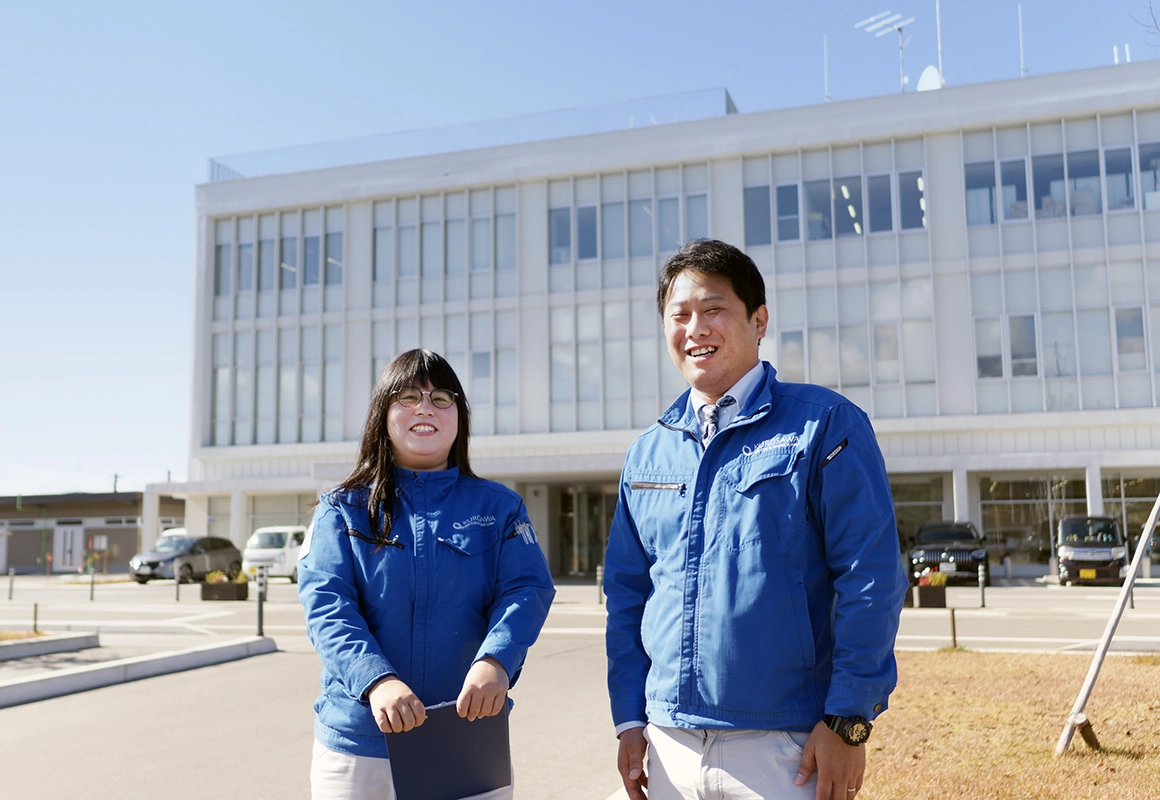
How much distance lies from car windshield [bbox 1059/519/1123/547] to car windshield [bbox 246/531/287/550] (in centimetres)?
2260

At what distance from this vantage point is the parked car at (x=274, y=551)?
31172 millimetres

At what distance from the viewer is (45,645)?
1263 cm

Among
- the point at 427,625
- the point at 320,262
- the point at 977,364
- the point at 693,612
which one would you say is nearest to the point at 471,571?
the point at 427,625

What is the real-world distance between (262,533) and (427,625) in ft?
102

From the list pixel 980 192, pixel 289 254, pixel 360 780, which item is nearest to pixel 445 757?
pixel 360 780

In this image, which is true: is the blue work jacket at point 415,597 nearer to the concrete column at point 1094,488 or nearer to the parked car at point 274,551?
the parked car at point 274,551

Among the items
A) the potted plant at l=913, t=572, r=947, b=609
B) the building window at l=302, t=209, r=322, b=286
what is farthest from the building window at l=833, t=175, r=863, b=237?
the building window at l=302, t=209, r=322, b=286

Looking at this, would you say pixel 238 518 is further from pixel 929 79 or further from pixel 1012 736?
pixel 1012 736

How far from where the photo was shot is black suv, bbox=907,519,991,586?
24.8 metres

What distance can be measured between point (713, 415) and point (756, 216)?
104 feet

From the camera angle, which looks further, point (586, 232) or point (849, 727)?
point (586, 232)

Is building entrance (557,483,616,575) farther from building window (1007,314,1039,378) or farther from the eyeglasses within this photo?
the eyeglasses

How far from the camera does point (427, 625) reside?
288 cm

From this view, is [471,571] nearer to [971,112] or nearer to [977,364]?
[977,364]
